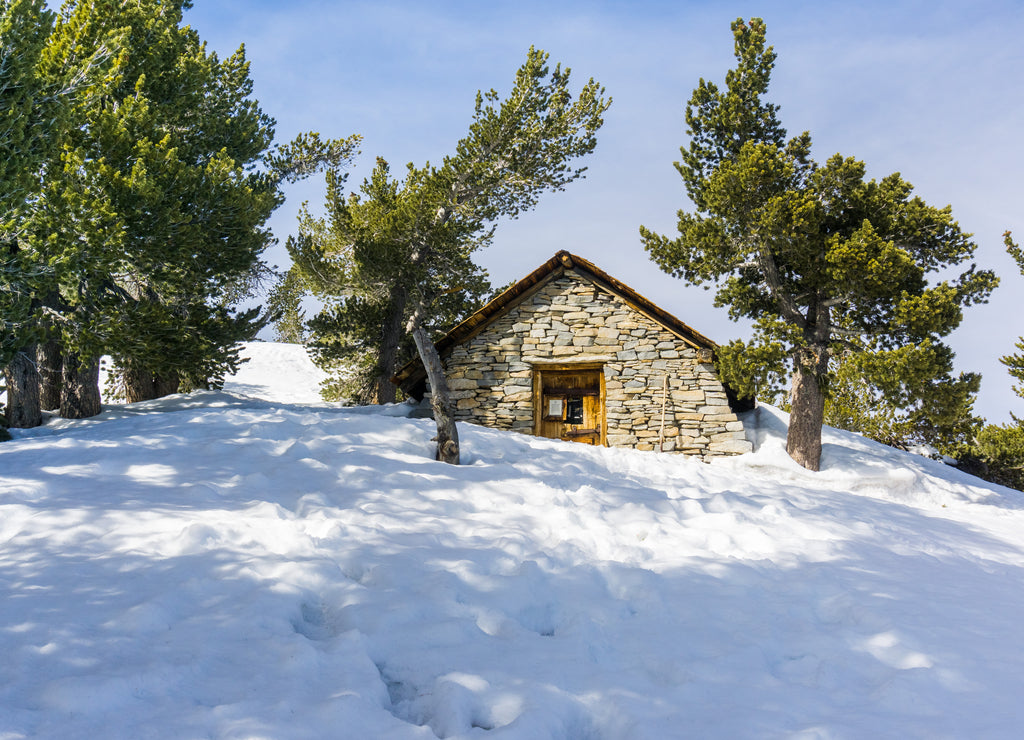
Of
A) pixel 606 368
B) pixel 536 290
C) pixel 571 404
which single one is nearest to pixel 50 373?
pixel 536 290

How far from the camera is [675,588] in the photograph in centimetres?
429

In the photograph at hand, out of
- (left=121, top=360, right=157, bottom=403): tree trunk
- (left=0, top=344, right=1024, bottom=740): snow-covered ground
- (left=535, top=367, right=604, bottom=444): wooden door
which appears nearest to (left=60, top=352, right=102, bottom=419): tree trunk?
(left=121, top=360, right=157, bottom=403): tree trunk

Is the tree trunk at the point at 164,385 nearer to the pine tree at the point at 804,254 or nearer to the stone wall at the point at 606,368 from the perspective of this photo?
the stone wall at the point at 606,368

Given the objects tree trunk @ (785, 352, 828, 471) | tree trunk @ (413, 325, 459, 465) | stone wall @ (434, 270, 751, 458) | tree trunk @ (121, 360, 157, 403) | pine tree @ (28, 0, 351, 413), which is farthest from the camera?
tree trunk @ (121, 360, 157, 403)

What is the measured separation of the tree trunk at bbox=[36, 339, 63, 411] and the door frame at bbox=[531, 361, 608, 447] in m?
9.87

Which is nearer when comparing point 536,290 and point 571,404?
point 536,290

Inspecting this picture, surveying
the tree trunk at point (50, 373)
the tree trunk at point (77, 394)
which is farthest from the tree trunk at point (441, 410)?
the tree trunk at point (50, 373)

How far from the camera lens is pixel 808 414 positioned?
1213 centimetres

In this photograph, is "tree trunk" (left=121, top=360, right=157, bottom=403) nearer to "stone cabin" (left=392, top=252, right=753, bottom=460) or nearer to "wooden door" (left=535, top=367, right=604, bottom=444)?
"stone cabin" (left=392, top=252, right=753, bottom=460)

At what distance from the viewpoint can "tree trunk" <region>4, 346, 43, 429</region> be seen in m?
10.6

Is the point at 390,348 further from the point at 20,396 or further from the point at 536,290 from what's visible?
the point at 20,396

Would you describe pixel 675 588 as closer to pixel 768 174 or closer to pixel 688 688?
pixel 688 688

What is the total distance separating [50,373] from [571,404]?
11132 mm

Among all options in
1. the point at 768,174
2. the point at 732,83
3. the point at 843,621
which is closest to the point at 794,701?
the point at 843,621
